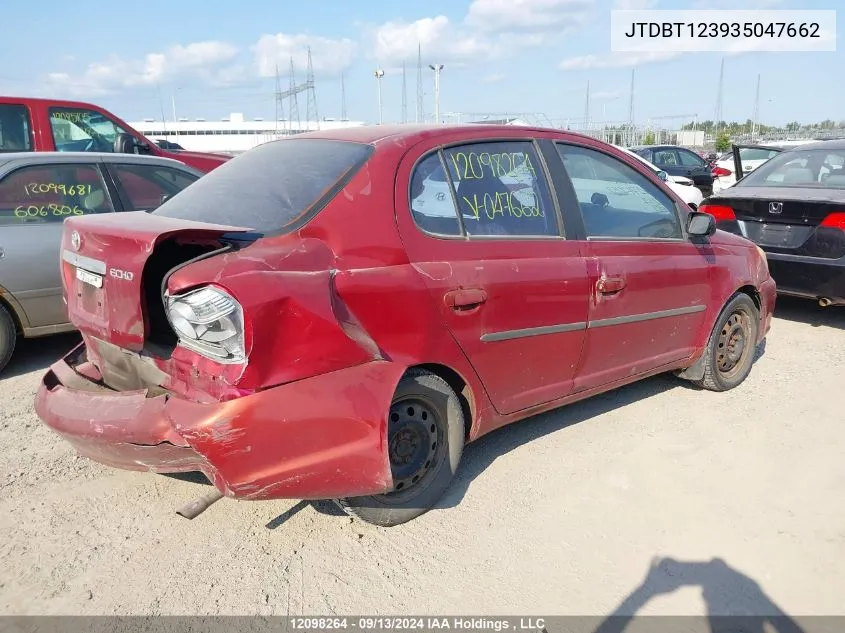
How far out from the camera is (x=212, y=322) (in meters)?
2.34

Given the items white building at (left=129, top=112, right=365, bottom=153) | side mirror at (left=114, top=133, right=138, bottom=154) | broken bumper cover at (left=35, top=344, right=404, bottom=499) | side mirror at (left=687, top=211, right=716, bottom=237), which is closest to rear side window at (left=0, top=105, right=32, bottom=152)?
side mirror at (left=114, top=133, right=138, bottom=154)

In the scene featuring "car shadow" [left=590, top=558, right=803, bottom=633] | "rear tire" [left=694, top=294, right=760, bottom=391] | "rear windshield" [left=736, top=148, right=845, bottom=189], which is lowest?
"car shadow" [left=590, top=558, right=803, bottom=633]

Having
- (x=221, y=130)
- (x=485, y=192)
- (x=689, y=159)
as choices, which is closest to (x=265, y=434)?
(x=485, y=192)

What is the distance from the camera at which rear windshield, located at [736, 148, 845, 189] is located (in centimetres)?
612

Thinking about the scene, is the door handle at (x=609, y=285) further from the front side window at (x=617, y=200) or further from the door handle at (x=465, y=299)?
the door handle at (x=465, y=299)

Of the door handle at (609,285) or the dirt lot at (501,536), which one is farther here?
the door handle at (609,285)

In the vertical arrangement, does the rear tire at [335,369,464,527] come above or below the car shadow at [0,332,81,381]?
above

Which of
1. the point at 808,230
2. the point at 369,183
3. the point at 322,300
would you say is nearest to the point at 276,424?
the point at 322,300

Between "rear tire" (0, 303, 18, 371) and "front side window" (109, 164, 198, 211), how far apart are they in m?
1.20

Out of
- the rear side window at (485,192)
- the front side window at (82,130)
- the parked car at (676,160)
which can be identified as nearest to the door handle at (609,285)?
the rear side window at (485,192)

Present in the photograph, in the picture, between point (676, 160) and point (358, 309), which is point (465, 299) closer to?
point (358, 309)

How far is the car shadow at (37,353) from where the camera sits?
4949 millimetres

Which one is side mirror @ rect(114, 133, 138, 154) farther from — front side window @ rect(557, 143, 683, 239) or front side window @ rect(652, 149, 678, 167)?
front side window @ rect(652, 149, 678, 167)

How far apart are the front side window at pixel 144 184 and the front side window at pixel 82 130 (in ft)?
9.29
